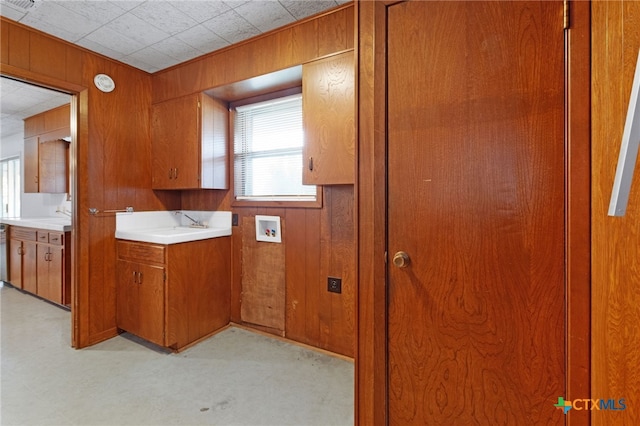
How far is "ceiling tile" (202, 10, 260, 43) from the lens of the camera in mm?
2078

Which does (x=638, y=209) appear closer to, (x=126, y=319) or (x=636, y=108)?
(x=636, y=108)

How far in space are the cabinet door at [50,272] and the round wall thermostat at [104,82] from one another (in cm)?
189

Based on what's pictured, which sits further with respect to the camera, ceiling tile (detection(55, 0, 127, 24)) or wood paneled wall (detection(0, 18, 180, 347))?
wood paneled wall (detection(0, 18, 180, 347))

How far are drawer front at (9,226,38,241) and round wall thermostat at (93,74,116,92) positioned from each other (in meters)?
2.22

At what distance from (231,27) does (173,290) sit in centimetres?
207

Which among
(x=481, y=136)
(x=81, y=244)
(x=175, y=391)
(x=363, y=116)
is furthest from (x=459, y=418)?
(x=81, y=244)

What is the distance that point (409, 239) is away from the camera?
3.60 ft

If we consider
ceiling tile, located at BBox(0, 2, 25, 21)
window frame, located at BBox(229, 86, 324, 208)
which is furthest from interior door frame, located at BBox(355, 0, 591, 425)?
ceiling tile, located at BBox(0, 2, 25, 21)

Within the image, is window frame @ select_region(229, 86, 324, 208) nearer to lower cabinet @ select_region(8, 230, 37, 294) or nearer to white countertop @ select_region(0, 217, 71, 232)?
white countertop @ select_region(0, 217, 71, 232)

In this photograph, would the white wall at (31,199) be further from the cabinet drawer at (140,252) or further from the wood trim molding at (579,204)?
the wood trim molding at (579,204)

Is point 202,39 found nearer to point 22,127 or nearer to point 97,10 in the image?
point 97,10

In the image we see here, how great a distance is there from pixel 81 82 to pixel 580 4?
321 cm

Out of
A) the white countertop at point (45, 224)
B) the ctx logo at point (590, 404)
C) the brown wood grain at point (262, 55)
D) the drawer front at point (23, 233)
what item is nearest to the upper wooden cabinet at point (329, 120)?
the brown wood grain at point (262, 55)

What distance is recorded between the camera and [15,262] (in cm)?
397
